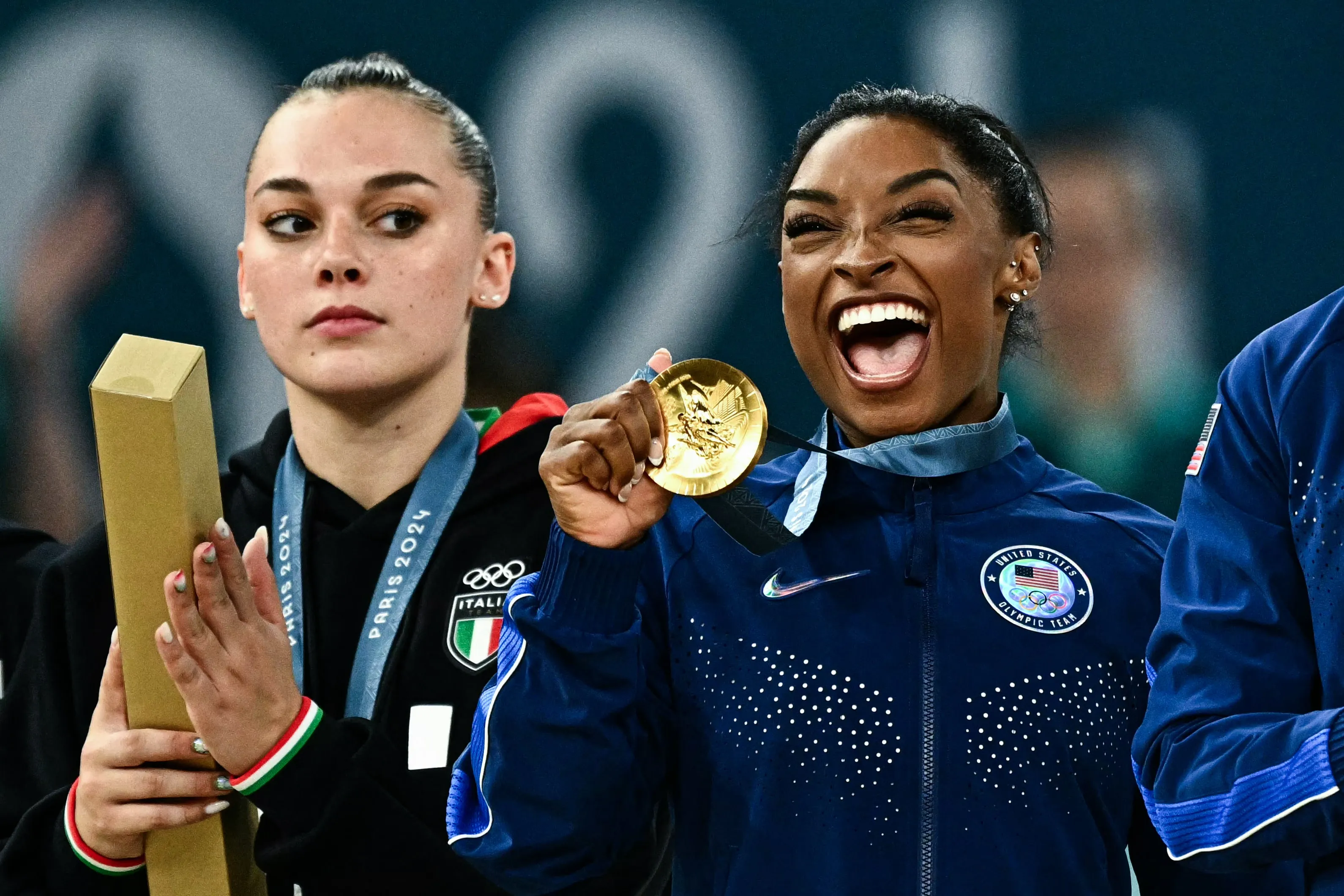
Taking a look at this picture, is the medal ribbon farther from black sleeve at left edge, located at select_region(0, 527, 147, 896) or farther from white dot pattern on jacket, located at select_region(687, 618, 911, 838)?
black sleeve at left edge, located at select_region(0, 527, 147, 896)

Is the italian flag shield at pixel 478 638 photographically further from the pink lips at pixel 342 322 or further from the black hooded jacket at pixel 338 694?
the pink lips at pixel 342 322

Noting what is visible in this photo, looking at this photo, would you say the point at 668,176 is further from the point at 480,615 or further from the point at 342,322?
the point at 480,615

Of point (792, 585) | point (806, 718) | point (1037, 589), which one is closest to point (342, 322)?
point (792, 585)

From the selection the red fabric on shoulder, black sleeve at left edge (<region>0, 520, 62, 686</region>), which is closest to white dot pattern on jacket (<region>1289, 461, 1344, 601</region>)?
the red fabric on shoulder

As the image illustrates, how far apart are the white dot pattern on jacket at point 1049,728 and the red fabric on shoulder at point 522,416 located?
0.91m

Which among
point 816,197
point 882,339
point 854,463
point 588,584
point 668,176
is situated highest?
point 668,176

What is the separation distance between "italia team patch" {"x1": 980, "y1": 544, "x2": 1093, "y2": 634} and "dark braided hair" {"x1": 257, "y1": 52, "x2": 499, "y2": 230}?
1.02 m

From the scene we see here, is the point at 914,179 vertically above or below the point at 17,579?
above

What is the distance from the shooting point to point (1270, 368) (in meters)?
1.58

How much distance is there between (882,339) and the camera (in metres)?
2.00

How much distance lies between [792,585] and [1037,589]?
271 millimetres

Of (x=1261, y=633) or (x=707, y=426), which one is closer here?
(x=1261, y=633)

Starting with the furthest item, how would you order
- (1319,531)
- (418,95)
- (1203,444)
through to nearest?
(418,95) → (1203,444) → (1319,531)

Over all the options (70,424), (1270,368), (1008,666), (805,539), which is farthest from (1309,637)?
(70,424)
